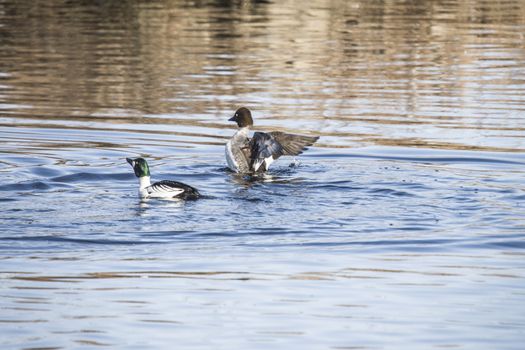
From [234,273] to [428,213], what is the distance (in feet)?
9.31

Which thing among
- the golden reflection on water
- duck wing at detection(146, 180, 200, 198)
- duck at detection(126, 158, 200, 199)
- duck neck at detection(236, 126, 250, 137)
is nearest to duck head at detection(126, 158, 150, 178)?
duck at detection(126, 158, 200, 199)

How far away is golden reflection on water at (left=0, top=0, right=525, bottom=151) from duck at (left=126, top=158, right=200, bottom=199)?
3.57 metres

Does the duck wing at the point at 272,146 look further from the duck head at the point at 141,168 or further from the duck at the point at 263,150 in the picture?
the duck head at the point at 141,168

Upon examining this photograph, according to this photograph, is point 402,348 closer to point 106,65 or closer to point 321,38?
point 106,65

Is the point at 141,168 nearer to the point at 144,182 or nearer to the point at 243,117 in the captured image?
the point at 144,182

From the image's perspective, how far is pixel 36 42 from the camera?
28.0 metres

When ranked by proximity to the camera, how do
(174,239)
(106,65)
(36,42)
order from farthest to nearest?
(36,42) → (106,65) → (174,239)

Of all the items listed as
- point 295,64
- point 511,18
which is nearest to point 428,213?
point 295,64

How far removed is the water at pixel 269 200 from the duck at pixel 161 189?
139mm

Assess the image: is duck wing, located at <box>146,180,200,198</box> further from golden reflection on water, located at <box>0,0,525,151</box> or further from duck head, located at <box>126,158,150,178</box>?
golden reflection on water, located at <box>0,0,525,151</box>

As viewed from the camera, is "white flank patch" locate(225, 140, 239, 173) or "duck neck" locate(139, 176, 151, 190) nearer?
"duck neck" locate(139, 176, 151, 190)

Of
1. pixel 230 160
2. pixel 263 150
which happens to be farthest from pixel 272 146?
pixel 230 160

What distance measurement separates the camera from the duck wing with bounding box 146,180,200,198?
12.2 meters

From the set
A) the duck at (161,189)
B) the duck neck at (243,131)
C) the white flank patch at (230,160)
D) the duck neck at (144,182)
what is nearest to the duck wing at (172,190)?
the duck at (161,189)
